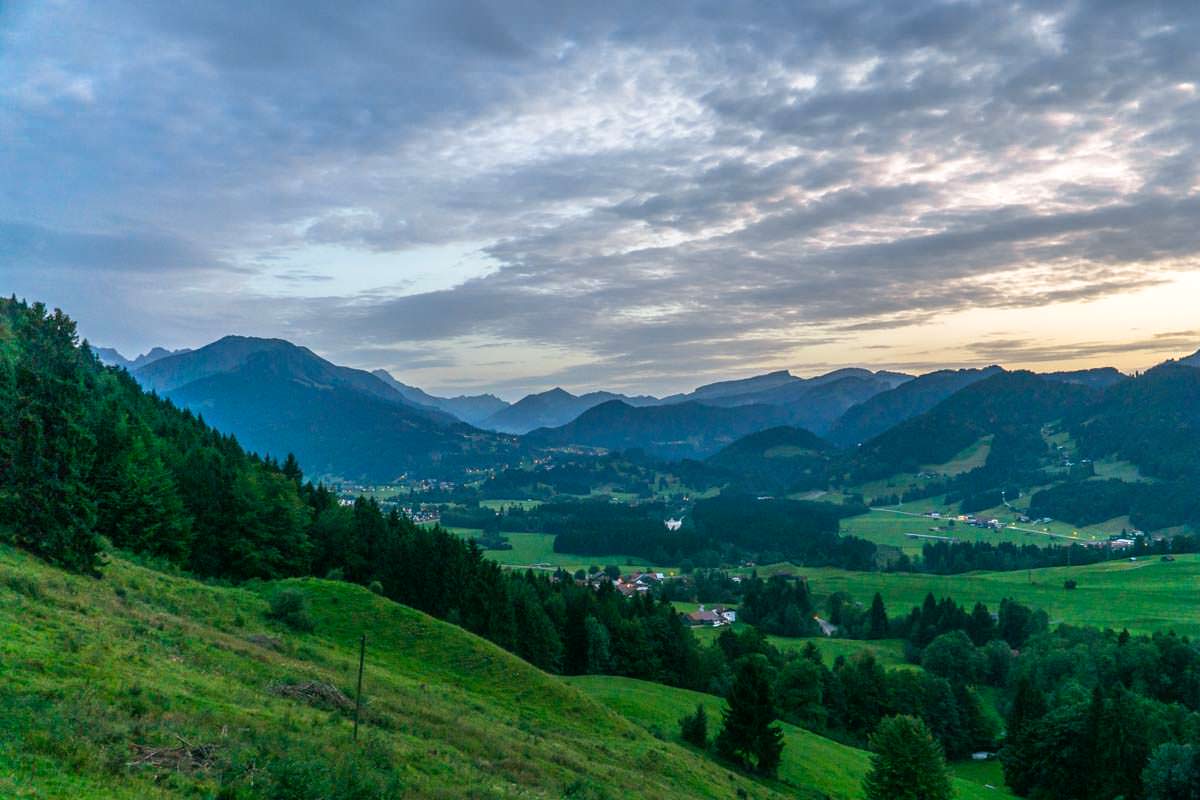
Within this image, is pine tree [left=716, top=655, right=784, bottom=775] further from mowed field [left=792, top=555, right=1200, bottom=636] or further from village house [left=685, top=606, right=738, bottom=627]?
mowed field [left=792, top=555, right=1200, bottom=636]

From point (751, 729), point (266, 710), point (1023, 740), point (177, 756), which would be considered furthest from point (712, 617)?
point (177, 756)

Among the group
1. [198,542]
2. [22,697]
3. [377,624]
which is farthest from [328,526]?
[22,697]

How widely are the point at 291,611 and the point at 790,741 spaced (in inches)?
1597

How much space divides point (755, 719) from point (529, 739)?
2186 centimetres

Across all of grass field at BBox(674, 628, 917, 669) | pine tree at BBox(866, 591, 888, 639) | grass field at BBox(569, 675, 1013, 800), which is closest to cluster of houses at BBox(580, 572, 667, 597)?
grass field at BBox(674, 628, 917, 669)

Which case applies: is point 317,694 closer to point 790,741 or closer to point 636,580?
point 790,741

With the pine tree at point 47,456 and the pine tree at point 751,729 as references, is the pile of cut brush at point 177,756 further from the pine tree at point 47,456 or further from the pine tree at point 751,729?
the pine tree at point 751,729

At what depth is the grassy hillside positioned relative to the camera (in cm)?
1517

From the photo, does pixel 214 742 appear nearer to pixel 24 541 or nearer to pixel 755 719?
pixel 24 541

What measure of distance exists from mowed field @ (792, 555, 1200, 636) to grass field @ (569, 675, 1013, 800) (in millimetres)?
81786

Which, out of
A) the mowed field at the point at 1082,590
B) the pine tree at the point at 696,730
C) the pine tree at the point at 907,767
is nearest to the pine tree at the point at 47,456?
the pine tree at the point at 696,730

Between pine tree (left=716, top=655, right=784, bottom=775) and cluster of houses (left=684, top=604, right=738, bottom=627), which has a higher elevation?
pine tree (left=716, top=655, right=784, bottom=775)

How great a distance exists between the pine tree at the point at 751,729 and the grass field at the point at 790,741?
2045 millimetres

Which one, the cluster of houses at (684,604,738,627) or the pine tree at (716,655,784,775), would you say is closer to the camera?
the pine tree at (716,655,784,775)
